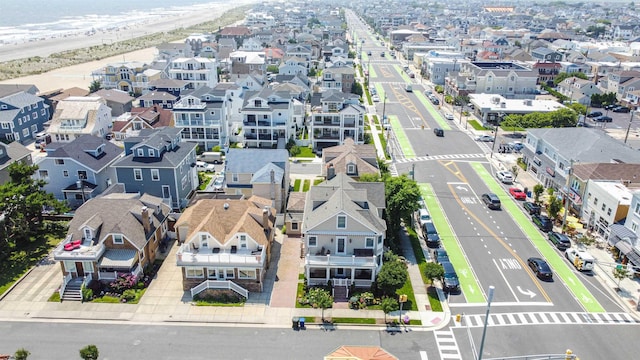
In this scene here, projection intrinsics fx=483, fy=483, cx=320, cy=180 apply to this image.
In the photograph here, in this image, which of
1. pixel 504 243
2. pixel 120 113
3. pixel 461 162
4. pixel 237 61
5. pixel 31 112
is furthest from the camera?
pixel 237 61

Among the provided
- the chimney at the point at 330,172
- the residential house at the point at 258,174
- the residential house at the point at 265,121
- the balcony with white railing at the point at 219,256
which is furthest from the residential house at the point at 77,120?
the balcony with white railing at the point at 219,256

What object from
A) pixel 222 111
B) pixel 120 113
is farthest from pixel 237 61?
pixel 222 111

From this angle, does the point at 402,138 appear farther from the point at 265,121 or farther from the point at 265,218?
the point at 265,218

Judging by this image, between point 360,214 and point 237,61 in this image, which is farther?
point 237,61

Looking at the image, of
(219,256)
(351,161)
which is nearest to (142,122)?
(351,161)

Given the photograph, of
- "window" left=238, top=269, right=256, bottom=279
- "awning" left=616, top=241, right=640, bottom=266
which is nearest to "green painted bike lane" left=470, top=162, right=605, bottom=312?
"awning" left=616, top=241, right=640, bottom=266

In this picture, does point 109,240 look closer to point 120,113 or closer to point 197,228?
point 197,228

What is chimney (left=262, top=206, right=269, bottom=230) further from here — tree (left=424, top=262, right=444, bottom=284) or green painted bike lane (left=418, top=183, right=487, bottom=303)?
green painted bike lane (left=418, top=183, right=487, bottom=303)

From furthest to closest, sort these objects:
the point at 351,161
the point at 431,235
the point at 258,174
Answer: the point at 351,161
the point at 258,174
the point at 431,235
